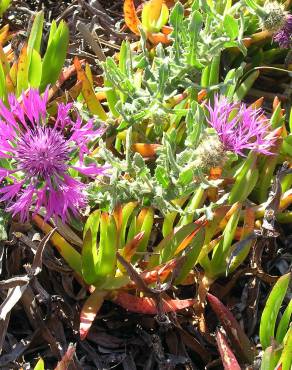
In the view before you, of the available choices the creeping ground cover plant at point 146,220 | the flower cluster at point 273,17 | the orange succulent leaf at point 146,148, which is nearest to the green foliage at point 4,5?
the creeping ground cover plant at point 146,220

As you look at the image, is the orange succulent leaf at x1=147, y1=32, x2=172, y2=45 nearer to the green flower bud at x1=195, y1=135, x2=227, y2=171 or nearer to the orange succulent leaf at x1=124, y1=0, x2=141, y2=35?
the orange succulent leaf at x1=124, y1=0, x2=141, y2=35

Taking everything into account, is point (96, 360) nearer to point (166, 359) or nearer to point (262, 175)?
point (166, 359)

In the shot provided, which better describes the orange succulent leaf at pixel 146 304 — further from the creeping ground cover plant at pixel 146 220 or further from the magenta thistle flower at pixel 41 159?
the magenta thistle flower at pixel 41 159

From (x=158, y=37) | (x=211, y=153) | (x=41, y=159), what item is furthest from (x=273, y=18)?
(x=41, y=159)

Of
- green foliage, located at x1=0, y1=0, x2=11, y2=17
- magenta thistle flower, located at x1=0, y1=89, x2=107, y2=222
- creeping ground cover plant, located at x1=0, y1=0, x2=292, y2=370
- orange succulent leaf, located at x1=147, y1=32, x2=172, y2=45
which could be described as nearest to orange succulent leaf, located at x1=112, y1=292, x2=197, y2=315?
creeping ground cover plant, located at x1=0, y1=0, x2=292, y2=370

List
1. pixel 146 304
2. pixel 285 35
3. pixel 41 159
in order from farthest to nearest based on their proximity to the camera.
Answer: pixel 285 35 < pixel 146 304 < pixel 41 159

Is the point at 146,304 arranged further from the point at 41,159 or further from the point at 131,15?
the point at 131,15

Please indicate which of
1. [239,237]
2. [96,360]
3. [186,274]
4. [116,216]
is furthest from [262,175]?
[96,360]
